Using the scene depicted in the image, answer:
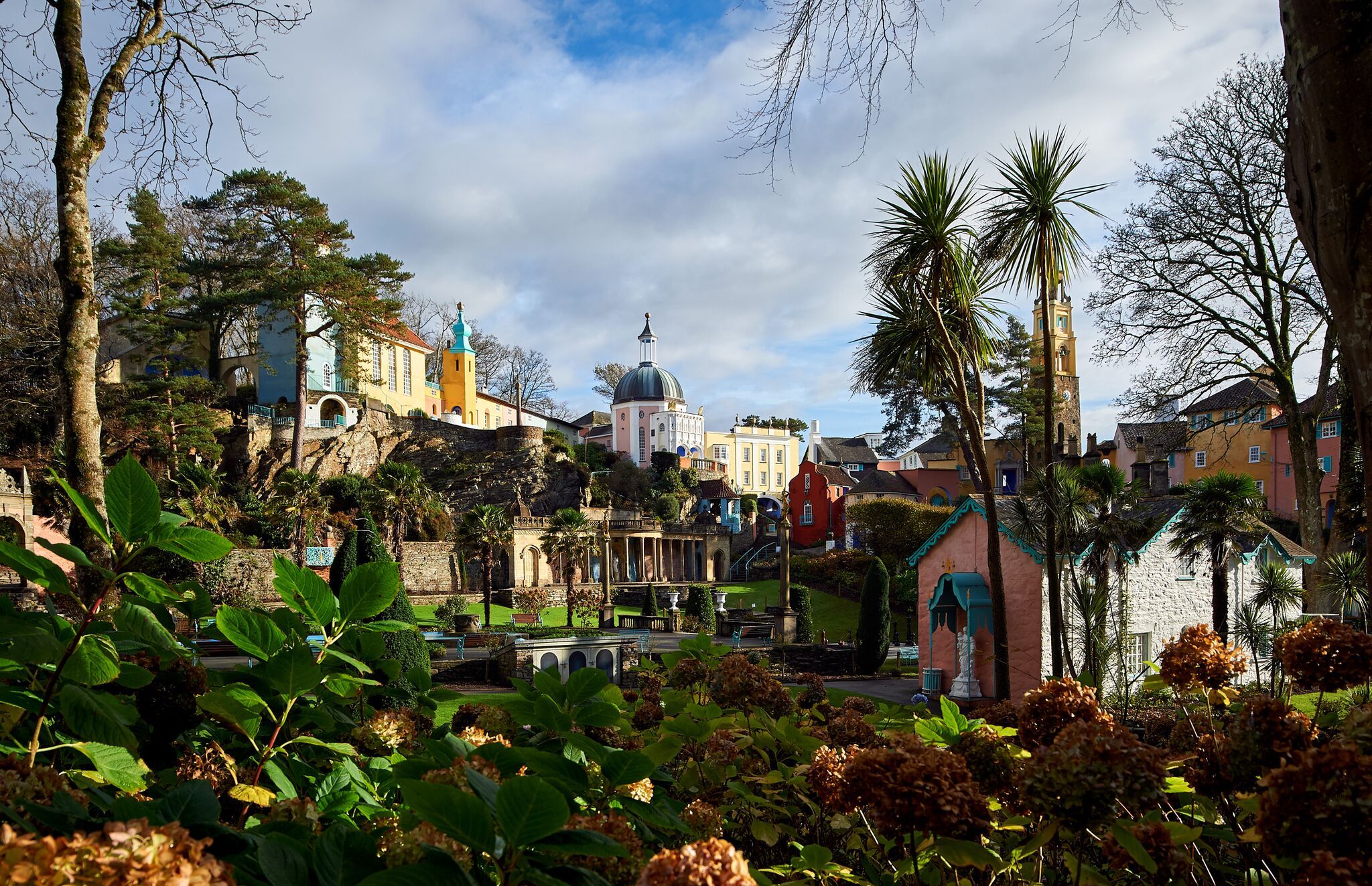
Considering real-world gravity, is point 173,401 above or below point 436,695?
above

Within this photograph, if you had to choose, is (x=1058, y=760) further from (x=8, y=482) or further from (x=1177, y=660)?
(x=8, y=482)

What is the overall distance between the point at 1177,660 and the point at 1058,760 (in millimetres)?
1494

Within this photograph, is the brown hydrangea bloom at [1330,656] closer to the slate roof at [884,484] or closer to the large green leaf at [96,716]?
the large green leaf at [96,716]

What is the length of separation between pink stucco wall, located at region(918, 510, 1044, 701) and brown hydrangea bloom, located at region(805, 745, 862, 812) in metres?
13.7

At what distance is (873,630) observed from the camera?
25.0 m

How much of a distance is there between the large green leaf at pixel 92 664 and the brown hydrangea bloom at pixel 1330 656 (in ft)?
10.5

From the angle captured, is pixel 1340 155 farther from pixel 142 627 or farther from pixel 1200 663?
pixel 142 627

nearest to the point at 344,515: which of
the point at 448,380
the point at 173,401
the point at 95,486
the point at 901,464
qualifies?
the point at 173,401

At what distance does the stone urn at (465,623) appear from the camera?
31955 millimetres

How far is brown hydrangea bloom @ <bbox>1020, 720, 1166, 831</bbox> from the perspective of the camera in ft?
5.49

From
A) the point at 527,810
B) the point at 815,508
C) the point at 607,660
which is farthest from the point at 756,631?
the point at 527,810

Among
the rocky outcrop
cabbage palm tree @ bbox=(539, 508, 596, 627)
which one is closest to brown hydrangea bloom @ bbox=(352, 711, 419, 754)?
cabbage palm tree @ bbox=(539, 508, 596, 627)

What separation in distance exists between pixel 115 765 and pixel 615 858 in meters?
A: 0.85

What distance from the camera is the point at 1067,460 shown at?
52.5 meters
